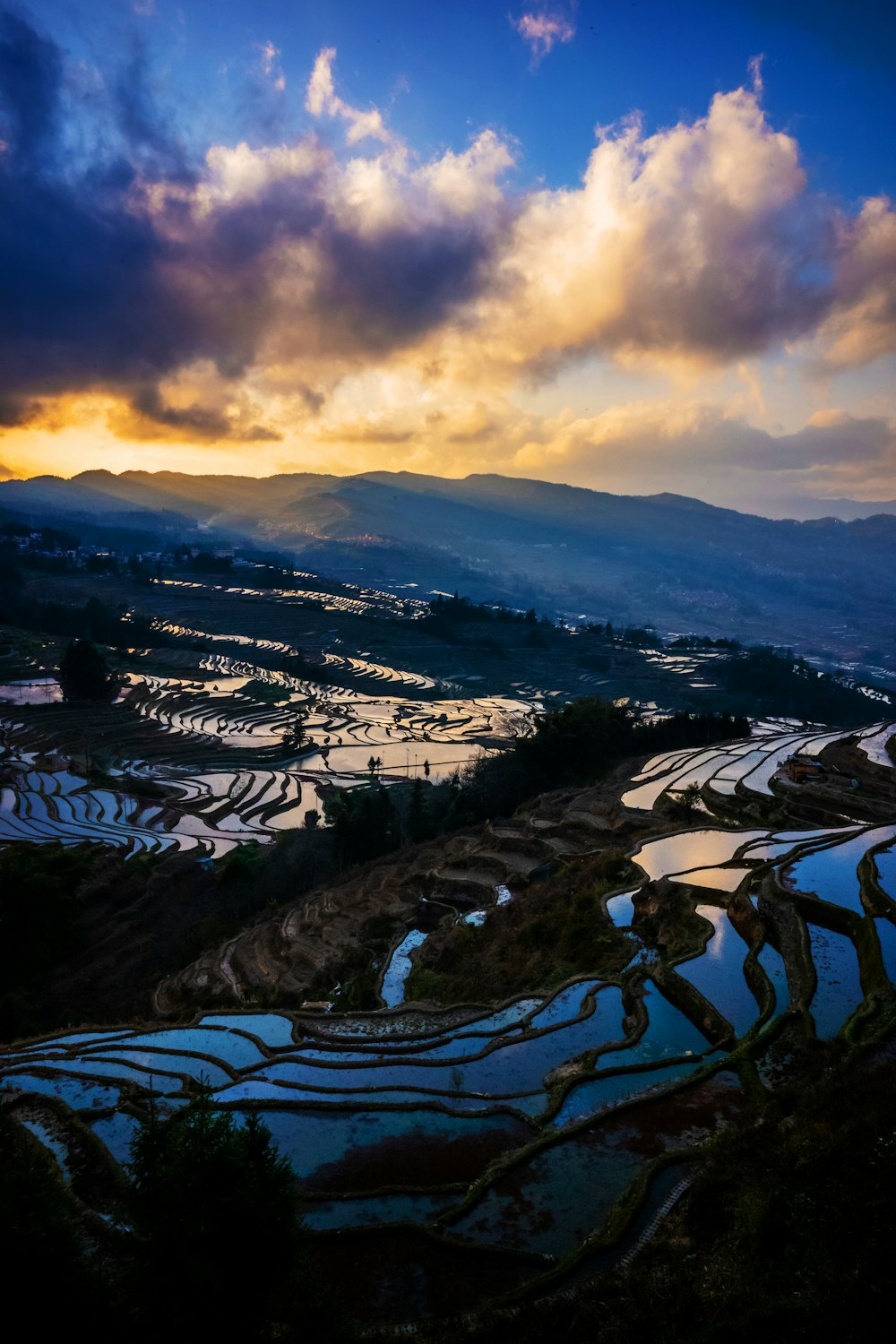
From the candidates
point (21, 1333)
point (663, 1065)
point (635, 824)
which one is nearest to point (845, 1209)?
point (663, 1065)

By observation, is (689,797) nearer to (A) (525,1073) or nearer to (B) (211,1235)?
(A) (525,1073)

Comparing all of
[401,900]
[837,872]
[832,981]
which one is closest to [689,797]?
[837,872]

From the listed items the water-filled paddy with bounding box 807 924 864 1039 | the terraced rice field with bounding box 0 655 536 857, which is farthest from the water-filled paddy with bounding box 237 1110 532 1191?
the terraced rice field with bounding box 0 655 536 857

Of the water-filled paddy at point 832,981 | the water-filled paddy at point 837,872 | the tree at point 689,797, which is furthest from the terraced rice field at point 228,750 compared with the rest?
the water-filled paddy at point 832,981

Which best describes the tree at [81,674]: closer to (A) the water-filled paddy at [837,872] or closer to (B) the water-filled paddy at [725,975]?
(B) the water-filled paddy at [725,975]

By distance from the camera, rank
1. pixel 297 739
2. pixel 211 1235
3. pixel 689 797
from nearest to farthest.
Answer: pixel 211 1235, pixel 689 797, pixel 297 739

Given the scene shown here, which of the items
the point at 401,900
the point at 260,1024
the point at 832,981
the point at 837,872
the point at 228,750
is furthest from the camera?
the point at 228,750

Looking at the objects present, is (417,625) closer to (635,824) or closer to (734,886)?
(635,824)

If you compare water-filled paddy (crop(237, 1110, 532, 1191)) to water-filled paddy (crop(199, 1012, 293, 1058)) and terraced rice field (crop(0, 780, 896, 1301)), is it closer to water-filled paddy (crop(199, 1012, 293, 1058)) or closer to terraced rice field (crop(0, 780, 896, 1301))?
terraced rice field (crop(0, 780, 896, 1301))
